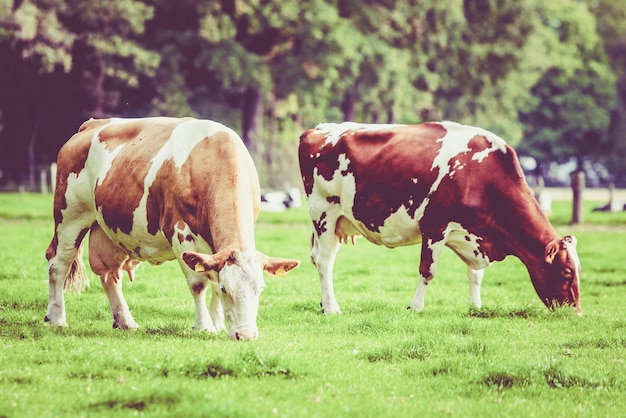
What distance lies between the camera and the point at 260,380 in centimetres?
683

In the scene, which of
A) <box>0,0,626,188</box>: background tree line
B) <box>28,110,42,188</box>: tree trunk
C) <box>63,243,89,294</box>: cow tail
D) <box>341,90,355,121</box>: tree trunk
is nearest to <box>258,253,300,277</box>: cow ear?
<box>63,243,89,294</box>: cow tail

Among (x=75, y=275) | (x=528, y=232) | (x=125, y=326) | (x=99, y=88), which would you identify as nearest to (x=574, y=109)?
(x=99, y=88)

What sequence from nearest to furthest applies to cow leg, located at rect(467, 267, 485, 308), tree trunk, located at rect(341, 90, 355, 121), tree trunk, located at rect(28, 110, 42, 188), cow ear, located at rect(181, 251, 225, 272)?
cow ear, located at rect(181, 251, 225, 272), cow leg, located at rect(467, 267, 485, 308), tree trunk, located at rect(28, 110, 42, 188), tree trunk, located at rect(341, 90, 355, 121)

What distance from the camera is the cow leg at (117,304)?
9.46 metres

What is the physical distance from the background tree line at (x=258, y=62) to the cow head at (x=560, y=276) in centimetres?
2748

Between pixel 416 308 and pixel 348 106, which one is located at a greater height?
pixel 348 106

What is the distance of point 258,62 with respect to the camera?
37375mm

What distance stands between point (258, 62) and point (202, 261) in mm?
30356

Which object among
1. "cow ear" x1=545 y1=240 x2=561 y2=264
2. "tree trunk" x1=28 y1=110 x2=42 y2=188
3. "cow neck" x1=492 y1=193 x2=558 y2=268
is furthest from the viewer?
"tree trunk" x1=28 y1=110 x2=42 y2=188

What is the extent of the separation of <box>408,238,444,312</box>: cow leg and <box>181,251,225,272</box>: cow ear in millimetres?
3702

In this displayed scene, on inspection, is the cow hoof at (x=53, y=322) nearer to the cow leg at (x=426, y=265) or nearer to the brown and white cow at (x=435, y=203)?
the brown and white cow at (x=435, y=203)

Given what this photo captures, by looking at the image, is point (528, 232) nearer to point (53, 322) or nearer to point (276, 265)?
point (276, 265)

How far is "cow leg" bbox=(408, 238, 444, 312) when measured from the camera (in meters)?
10.8

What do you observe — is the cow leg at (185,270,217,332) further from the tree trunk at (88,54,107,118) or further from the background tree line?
the tree trunk at (88,54,107,118)
